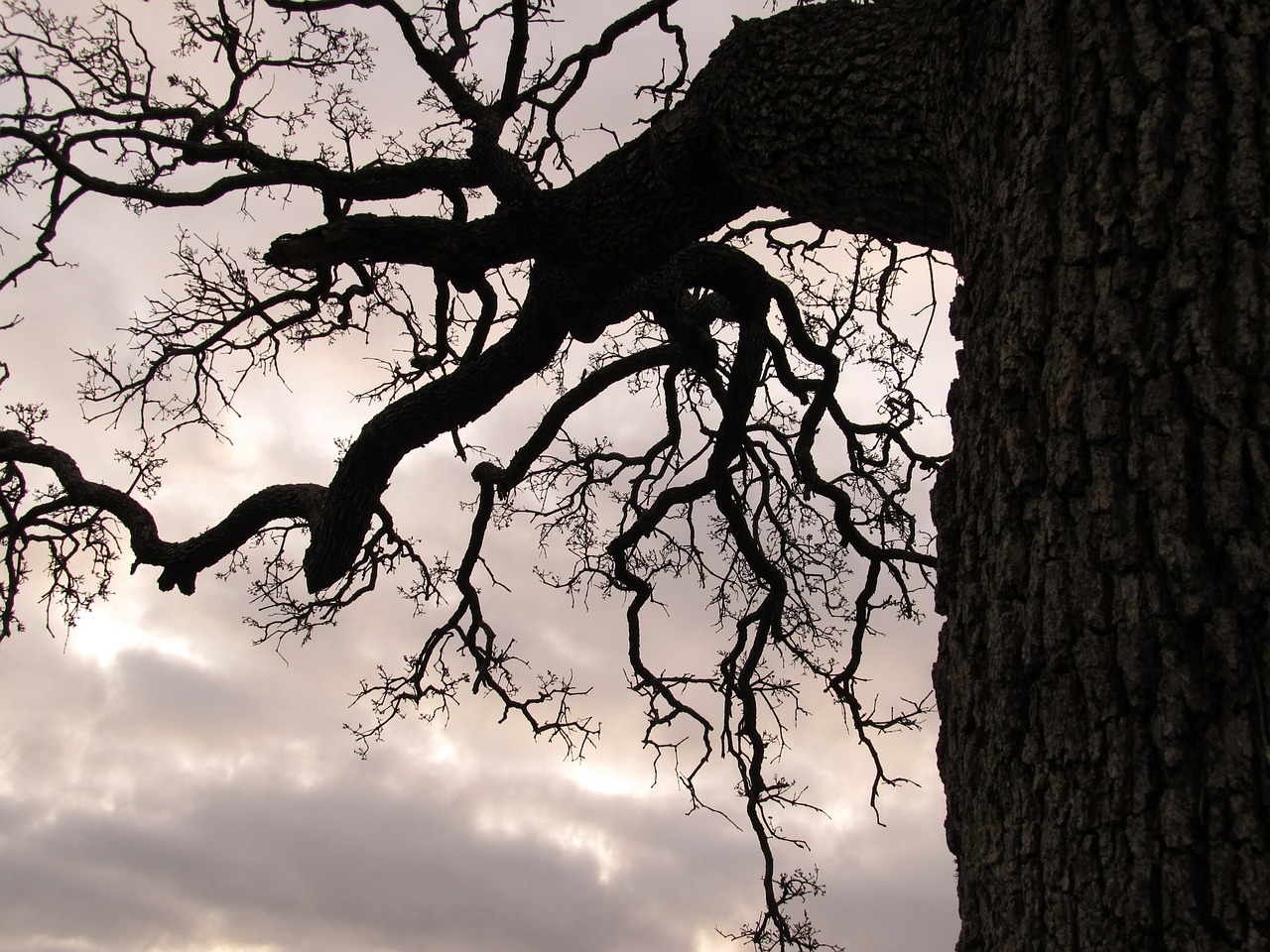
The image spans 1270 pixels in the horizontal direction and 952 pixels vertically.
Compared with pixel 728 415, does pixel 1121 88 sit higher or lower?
lower

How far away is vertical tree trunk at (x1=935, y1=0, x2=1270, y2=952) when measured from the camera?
49.8 inches

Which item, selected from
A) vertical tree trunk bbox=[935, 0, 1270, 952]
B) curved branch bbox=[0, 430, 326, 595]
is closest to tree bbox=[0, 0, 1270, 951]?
vertical tree trunk bbox=[935, 0, 1270, 952]

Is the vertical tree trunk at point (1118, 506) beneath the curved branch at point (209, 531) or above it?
beneath

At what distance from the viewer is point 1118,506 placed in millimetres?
1404

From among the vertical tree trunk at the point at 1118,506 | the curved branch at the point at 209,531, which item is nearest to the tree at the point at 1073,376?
the vertical tree trunk at the point at 1118,506

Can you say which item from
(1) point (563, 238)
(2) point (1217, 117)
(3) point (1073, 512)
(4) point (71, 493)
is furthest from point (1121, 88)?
(4) point (71, 493)

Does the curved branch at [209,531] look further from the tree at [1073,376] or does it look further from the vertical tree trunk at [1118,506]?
the vertical tree trunk at [1118,506]

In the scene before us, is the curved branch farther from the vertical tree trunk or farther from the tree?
the vertical tree trunk

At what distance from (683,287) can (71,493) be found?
4.48m

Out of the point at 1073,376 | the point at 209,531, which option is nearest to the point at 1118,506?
the point at 1073,376

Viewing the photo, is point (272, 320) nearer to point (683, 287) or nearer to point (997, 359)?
point (683, 287)

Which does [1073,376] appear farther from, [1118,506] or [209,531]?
[209,531]

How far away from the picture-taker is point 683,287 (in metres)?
5.38

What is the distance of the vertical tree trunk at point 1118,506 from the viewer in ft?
4.15
